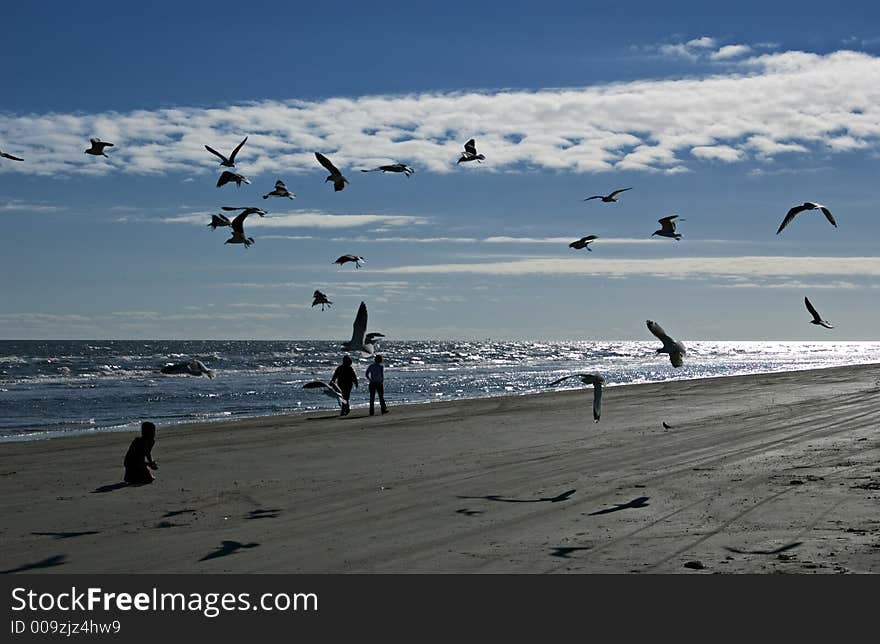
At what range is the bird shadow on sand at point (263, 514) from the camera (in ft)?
36.2

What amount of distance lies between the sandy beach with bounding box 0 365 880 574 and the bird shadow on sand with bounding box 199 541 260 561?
4cm

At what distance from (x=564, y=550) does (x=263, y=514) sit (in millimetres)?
3937

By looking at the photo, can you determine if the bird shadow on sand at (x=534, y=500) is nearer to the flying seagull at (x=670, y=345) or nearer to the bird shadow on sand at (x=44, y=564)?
the flying seagull at (x=670, y=345)

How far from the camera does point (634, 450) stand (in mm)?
16594

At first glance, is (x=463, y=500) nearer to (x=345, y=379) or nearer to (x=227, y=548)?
(x=227, y=548)

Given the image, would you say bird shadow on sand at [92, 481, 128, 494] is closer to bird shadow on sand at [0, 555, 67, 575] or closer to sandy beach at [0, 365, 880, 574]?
sandy beach at [0, 365, 880, 574]

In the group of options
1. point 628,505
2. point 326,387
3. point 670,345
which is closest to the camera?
point 628,505

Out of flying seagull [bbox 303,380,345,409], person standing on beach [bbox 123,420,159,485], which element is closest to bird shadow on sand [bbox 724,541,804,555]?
person standing on beach [bbox 123,420,159,485]

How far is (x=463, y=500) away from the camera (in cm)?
1176

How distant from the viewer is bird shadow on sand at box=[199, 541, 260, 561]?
Result: 8992 mm

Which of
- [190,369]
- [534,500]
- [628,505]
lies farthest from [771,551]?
[190,369]
